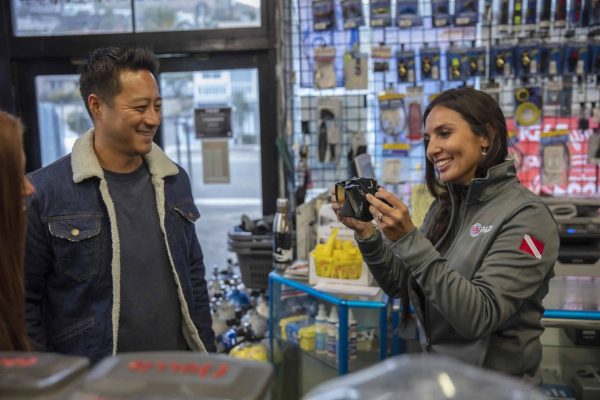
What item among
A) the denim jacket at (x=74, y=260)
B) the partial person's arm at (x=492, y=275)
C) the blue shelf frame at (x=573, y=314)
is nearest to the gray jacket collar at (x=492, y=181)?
the partial person's arm at (x=492, y=275)

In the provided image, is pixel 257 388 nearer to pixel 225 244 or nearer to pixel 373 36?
pixel 373 36

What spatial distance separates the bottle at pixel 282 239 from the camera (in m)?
3.06

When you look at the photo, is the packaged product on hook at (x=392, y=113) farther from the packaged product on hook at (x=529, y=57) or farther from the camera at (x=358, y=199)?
the camera at (x=358, y=199)

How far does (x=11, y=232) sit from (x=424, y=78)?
9.91ft

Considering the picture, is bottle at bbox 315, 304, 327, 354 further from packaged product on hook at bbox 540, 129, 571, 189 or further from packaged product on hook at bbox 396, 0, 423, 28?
packaged product on hook at bbox 396, 0, 423, 28

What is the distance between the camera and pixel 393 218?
1.55 m

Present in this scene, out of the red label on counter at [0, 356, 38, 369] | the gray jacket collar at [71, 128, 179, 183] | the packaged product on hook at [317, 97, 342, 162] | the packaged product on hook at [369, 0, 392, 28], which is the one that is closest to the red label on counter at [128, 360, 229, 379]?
the red label on counter at [0, 356, 38, 369]

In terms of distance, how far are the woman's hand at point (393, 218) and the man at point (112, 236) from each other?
74cm

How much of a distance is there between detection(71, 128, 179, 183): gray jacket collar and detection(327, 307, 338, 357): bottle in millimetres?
1182

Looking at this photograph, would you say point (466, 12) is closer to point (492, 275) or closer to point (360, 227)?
point (360, 227)

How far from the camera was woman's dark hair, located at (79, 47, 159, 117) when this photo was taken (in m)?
1.90

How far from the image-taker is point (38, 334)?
5.82ft

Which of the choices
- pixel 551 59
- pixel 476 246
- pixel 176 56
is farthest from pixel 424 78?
pixel 476 246

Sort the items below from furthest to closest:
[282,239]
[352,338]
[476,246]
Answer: [282,239], [352,338], [476,246]
